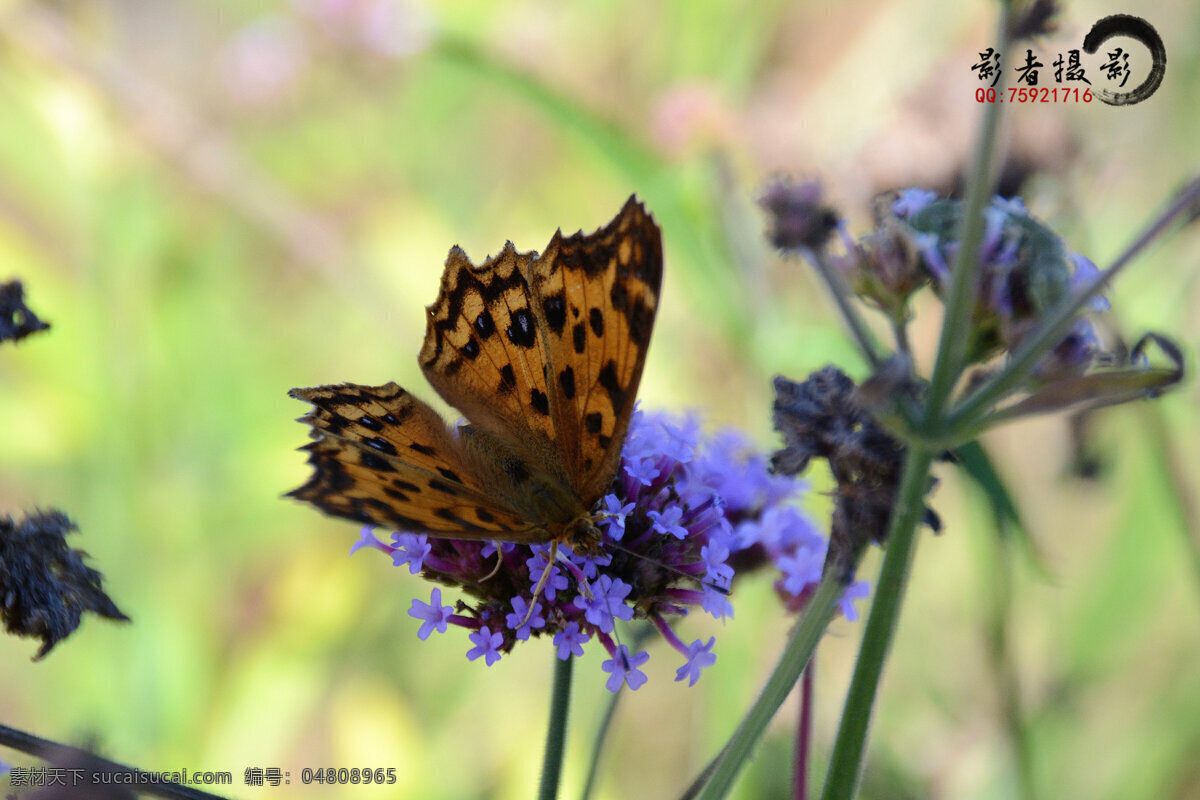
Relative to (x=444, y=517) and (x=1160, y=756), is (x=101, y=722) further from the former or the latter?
(x=1160, y=756)

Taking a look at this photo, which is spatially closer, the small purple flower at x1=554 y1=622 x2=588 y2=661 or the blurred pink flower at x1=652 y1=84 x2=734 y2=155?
the small purple flower at x1=554 y1=622 x2=588 y2=661

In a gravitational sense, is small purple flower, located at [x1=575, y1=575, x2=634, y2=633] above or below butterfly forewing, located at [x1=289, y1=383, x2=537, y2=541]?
below

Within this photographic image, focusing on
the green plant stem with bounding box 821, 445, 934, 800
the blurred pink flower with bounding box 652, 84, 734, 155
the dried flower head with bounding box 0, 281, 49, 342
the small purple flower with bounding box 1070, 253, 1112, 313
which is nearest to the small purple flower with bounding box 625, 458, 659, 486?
the green plant stem with bounding box 821, 445, 934, 800

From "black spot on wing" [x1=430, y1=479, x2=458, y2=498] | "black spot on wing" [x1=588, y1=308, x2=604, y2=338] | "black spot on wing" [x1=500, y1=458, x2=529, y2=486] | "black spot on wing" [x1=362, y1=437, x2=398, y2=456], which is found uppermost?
"black spot on wing" [x1=588, y1=308, x2=604, y2=338]

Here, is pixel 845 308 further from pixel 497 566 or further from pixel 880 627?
pixel 497 566

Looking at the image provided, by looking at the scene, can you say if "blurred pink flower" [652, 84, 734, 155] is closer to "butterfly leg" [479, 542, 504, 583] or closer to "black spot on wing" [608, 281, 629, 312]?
"black spot on wing" [608, 281, 629, 312]

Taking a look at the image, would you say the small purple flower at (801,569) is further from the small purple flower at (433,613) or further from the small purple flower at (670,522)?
the small purple flower at (433,613)

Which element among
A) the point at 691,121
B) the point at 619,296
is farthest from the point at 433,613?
the point at 691,121
